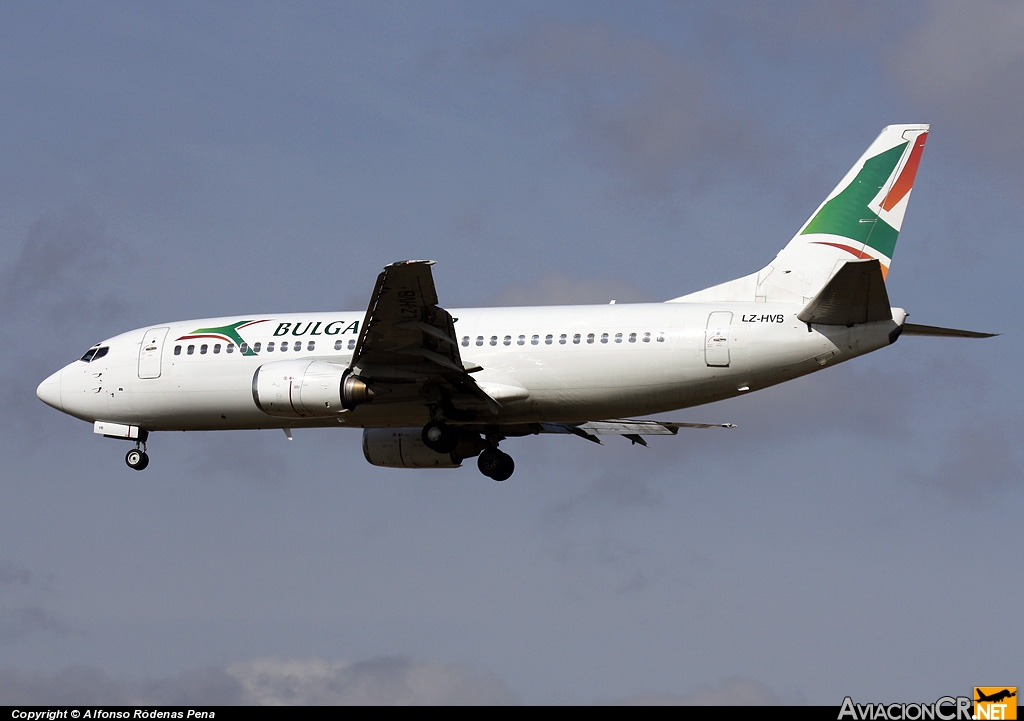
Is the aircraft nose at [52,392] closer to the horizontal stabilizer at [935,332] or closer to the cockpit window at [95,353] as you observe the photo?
the cockpit window at [95,353]

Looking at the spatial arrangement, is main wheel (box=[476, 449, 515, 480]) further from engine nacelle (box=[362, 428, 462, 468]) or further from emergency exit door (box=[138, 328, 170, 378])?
emergency exit door (box=[138, 328, 170, 378])

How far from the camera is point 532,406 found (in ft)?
129

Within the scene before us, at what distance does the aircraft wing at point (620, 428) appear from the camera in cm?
4462

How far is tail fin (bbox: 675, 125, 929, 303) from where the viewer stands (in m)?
39.1

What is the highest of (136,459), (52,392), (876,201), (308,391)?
(52,392)

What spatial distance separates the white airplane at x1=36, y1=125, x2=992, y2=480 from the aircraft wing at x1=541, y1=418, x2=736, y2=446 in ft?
7.18

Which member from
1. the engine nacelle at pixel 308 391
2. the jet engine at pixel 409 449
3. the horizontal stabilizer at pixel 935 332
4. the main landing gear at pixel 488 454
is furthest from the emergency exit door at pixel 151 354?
the horizontal stabilizer at pixel 935 332

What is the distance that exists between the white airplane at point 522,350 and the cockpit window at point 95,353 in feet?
1.41

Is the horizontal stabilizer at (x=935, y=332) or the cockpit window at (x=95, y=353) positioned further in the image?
the cockpit window at (x=95, y=353)

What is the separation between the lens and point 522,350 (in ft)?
129

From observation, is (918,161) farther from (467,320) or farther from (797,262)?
(467,320)

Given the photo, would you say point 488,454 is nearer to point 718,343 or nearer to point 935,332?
point 718,343

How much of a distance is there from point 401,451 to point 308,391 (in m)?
6.38

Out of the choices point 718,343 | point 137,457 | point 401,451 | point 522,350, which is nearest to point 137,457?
point 137,457
